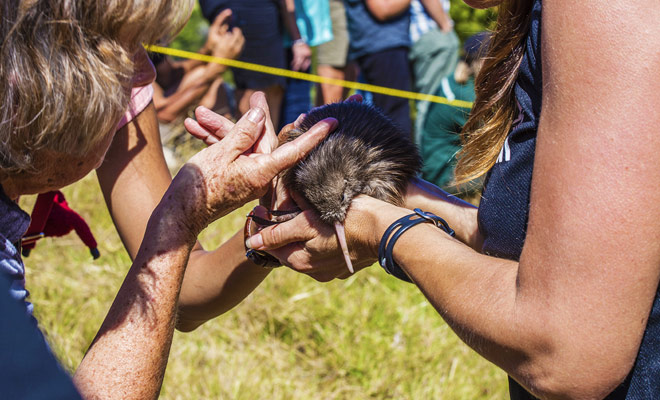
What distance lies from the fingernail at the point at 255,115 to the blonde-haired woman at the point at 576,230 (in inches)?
19.7

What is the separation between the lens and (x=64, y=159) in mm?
1319

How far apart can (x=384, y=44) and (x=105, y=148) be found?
3.65m

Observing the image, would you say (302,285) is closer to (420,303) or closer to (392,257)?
(420,303)

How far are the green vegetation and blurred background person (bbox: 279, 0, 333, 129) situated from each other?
210cm

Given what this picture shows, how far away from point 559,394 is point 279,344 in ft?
7.15

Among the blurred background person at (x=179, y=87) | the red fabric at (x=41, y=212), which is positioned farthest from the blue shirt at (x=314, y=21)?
the red fabric at (x=41, y=212)

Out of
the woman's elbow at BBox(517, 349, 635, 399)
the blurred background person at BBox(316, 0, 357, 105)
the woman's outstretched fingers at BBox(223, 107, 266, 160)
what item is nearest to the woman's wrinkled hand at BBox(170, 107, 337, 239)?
the woman's outstretched fingers at BBox(223, 107, 266, 160)

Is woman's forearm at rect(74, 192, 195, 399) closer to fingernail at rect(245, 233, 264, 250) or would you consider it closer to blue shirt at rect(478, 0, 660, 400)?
fingernail at rect(245, 233, 264, 250)

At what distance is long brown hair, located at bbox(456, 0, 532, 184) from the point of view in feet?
3.96

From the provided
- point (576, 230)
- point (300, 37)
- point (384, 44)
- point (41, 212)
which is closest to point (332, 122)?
point (576, 230)

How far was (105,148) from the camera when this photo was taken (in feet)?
4.57

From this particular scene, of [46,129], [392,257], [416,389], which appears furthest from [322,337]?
[46,129]

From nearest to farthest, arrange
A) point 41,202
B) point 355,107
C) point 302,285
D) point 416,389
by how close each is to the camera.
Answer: point 355,107
point 41,202
point 416,389
point 302,285

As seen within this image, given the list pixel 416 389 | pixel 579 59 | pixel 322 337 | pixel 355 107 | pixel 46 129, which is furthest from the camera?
pixel 322 337
